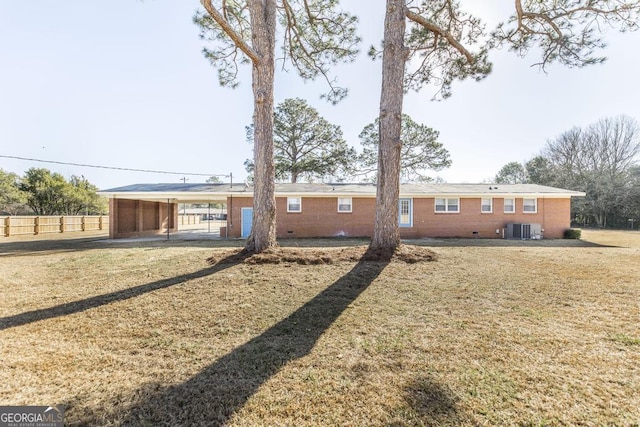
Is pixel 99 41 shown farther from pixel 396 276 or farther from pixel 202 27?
pixel 396 276

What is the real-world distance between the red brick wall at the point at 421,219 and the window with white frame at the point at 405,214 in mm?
258

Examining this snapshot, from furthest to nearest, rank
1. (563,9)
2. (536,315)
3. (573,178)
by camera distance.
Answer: (573,178) < (563,9) < (536,315)

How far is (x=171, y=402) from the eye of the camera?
2.30 meters

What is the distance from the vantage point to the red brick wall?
1614 cm

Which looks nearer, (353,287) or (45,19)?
(353,287)

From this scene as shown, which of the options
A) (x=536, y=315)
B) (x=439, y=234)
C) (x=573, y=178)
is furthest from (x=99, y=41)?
(x=573, y=178)

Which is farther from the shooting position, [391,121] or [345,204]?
[345,204]

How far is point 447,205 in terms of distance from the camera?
16453 millimetres

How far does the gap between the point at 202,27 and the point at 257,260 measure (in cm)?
864

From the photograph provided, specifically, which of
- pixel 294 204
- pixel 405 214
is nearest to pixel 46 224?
pixel 294 204

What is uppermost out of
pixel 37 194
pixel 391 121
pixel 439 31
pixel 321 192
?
pixel 439 31

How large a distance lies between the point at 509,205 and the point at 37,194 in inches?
1565

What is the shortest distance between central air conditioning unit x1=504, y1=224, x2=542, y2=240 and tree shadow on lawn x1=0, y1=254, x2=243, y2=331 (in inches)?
628

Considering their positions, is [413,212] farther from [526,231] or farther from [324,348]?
[324,348]
